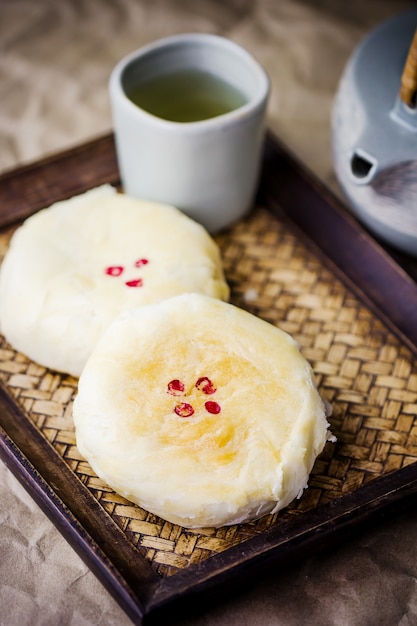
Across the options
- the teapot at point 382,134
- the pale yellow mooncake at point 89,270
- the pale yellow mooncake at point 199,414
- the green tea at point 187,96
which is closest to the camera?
the pale yellow mooncake at point 199,414

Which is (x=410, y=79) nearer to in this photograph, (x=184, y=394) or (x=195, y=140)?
(x=195, y=140)

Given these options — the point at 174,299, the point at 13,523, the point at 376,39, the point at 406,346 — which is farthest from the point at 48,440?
the point at 376,39

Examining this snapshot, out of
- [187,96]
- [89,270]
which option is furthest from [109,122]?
[89,270]

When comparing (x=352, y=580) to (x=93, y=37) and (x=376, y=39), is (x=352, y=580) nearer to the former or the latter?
(x=376, y=39)

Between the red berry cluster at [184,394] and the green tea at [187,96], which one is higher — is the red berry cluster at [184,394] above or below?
below

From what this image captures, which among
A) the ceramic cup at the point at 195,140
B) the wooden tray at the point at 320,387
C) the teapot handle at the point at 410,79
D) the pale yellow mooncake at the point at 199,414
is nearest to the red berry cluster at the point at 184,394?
the pale yellow mooncake at the point at 199,414

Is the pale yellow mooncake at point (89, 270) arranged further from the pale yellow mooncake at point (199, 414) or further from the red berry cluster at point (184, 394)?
the red berry cluster at point (184, 394)

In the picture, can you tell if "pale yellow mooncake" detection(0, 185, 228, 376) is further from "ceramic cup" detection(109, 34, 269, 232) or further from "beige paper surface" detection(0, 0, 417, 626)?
"beige paper surface" detection(0, 0, 417, 626)
